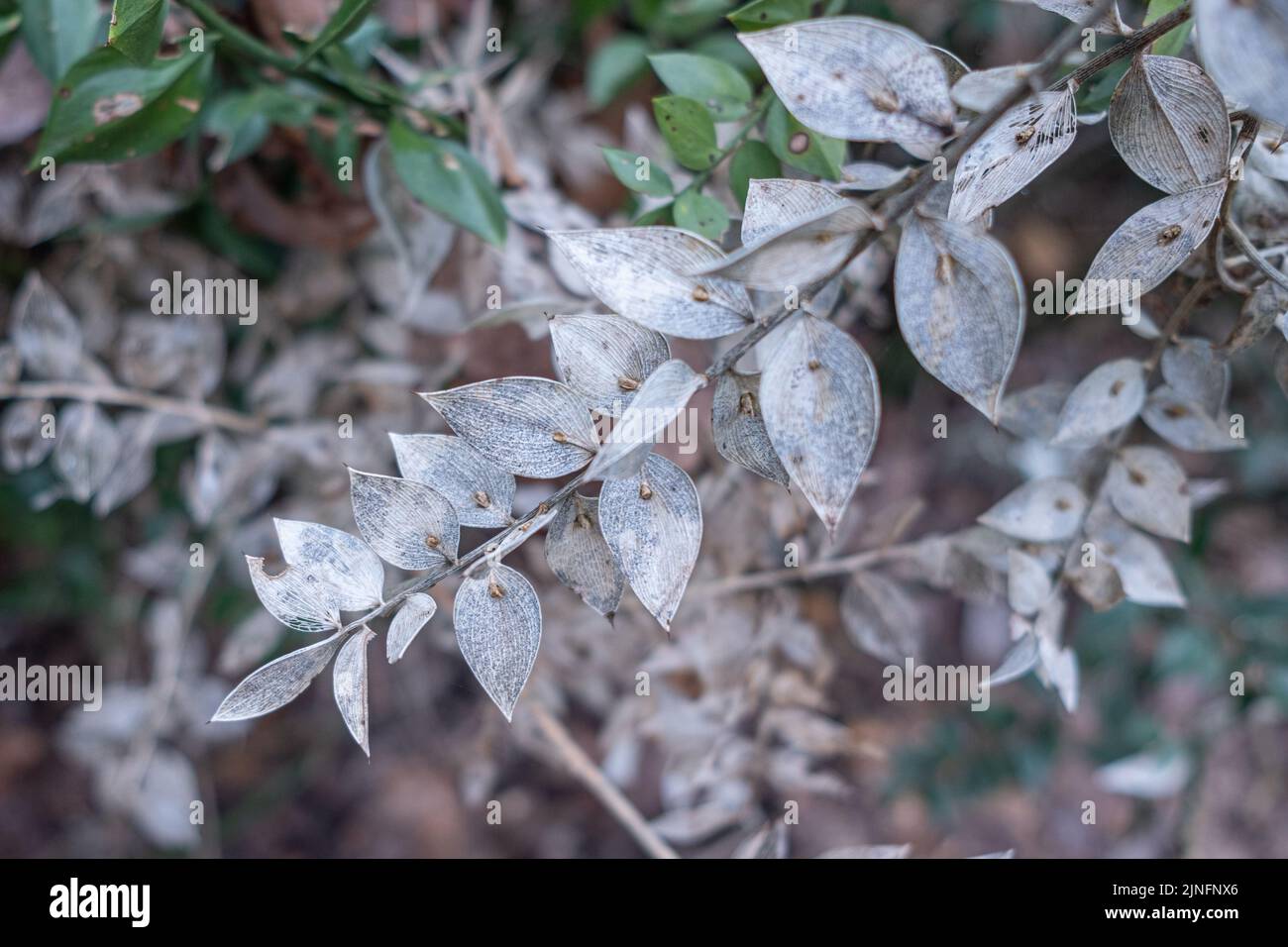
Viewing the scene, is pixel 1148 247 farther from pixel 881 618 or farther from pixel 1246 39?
pixel 881 618

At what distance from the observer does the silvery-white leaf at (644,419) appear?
1.01 feet

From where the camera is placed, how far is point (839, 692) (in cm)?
107

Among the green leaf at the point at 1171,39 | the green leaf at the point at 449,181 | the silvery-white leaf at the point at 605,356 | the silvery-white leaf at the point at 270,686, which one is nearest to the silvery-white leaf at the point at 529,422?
the silvery-white leaf at the point at 605,356

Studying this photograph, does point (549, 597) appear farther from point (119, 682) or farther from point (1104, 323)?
point (1104, 323)


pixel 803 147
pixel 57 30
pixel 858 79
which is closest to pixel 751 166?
pixel 803 147

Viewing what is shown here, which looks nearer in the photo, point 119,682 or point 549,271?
point 549,271

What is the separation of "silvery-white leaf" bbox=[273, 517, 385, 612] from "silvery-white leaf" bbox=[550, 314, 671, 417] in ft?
0.39

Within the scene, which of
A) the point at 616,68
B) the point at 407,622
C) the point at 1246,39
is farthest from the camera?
the point at 616,68

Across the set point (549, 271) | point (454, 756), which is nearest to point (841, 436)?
point (549, 271)

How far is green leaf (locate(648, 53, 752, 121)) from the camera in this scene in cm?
51

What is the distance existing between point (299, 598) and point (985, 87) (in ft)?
1.16

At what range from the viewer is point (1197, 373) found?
0.48 metres
